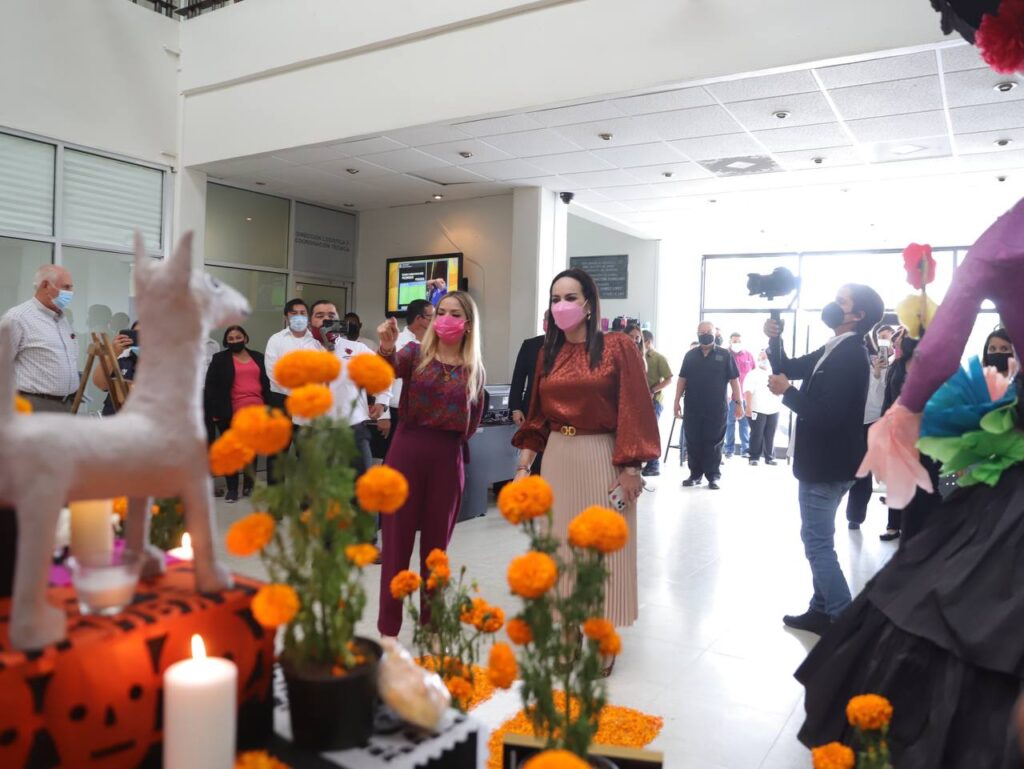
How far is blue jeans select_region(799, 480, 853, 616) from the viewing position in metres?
3.22

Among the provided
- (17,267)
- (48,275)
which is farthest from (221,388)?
(17,267)

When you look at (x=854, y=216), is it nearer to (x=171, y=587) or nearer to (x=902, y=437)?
(x=902, y=437)

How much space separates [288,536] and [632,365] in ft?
6.19

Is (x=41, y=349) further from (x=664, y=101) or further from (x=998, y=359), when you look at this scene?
(x=998, y=359)

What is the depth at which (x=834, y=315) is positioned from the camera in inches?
128

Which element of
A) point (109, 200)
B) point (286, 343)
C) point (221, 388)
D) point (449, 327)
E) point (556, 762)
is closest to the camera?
point (556, 762)

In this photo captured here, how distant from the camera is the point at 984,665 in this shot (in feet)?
4.69

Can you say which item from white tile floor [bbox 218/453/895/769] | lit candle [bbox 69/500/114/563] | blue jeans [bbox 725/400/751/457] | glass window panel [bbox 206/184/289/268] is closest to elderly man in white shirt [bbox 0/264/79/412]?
white tile floor [bbox 218/453/895/769]

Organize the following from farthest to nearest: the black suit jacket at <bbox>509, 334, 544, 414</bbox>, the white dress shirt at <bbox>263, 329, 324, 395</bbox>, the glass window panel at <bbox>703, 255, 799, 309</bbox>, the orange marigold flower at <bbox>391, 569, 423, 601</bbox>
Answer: the glass window panel at <bbox>703, 255, 799, 309</bbox>, the white dress shirt at <bbox>263, 329, 324, 395</bbox>, the black suit jacket at <bbox>509, 334, 544, 414</bbox>, the orange marigold flower at <bbox>391, 569, 423, 601</bbox>

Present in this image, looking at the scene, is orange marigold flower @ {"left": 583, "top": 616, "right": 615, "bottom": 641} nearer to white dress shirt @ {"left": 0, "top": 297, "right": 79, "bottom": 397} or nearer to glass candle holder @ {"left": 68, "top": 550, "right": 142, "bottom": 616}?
glass candle holder @ {"left": 68, "top": 550, "right": 142, "bottom": 616}

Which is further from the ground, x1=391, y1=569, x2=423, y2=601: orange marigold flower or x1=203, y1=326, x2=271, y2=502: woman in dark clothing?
x1=203, y1=326, x2=271, y2=502: woman in dark clothing

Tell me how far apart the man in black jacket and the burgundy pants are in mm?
1424

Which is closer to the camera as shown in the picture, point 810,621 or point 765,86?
point 810,621

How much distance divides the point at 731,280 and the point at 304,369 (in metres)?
11.9
